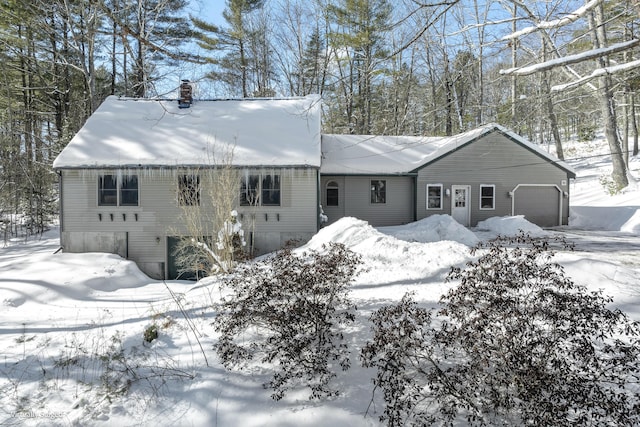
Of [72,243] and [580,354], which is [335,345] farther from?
[72,243]

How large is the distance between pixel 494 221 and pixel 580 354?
1213cm

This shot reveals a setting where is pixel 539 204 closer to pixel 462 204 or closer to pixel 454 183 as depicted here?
pixel 462 204

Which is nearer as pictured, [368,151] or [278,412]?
[278,412]

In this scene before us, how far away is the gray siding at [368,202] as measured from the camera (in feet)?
47.4

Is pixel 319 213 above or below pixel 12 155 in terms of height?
below

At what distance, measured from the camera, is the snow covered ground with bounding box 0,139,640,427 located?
11.5 feet

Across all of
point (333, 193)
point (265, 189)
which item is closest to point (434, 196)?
point (333, 193)

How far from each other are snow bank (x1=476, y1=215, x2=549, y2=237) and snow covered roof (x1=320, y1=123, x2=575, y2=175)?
332cm

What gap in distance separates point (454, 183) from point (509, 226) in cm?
292

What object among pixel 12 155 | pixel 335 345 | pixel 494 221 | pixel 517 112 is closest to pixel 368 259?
pixel 335 345

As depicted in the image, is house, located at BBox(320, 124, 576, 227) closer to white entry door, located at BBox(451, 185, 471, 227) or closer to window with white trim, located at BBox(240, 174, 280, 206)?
white entry door, located at BBox(451, 185, 471, 227)

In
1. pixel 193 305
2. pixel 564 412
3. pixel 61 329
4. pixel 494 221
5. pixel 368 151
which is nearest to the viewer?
pixel 564 412

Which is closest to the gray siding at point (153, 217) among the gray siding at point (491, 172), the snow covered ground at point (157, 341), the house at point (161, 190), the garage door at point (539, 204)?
the house at point (161, 190)

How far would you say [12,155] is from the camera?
16531mm
